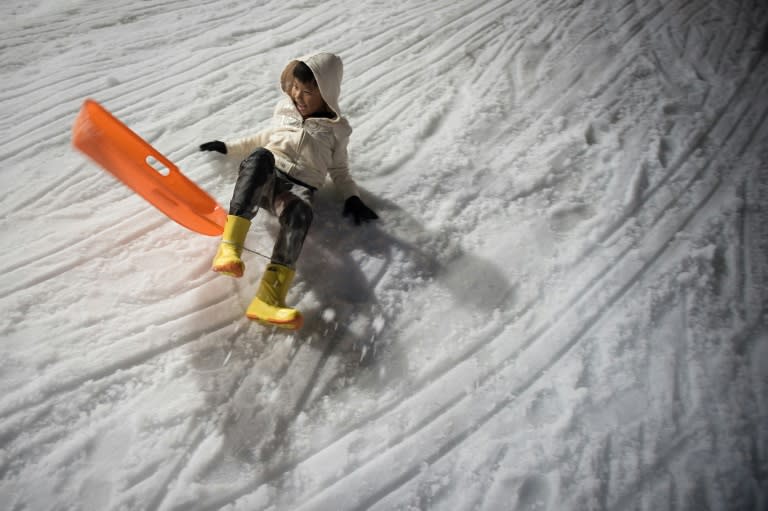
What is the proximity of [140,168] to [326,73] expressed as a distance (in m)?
0.69

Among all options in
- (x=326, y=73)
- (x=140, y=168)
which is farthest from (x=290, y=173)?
(x=140, y=168)

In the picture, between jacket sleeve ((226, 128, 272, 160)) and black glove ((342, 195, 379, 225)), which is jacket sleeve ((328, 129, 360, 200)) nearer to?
black glove ((342, 195, 379, 225))

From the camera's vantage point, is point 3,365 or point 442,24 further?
point 442,24

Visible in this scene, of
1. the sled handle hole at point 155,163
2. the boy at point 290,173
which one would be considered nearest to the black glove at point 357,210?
the boy at point 290,173

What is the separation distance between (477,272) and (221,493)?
106 cm

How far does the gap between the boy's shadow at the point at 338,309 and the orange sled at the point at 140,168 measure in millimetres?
256

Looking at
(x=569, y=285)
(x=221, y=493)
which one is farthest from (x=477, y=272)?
(x=221, y=493)

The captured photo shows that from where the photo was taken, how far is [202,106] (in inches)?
89.7

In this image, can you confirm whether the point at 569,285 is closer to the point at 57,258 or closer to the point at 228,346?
the point at 228,346

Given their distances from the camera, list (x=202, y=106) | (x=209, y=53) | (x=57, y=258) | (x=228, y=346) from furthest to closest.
A: 1. (x=209, y=53)
2. (x=202, y=106)
3. (x=57, y=258)
4. (x=228, y=346)

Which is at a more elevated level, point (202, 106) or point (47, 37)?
point (47, 37)

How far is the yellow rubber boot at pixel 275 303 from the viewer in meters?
1.30

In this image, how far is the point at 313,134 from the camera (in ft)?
5.47

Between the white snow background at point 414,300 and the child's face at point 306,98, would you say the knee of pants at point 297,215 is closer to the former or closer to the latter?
the white snow background at point 414,300
